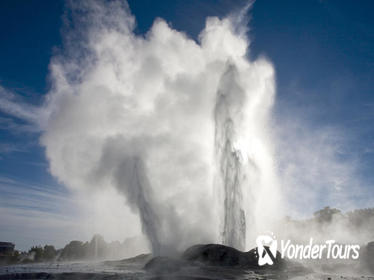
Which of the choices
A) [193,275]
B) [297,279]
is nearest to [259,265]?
[297,279]

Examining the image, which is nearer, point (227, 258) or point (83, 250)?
point (227, 258)

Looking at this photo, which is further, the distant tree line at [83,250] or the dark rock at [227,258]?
the distant tree line at [83,250]

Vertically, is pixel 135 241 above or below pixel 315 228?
below

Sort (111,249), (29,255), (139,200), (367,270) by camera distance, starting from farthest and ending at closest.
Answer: (111,249)
(29,255)
(139,200)
(367,270)

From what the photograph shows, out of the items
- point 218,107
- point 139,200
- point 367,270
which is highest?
point 218,107

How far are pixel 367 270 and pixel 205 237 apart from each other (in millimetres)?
24763

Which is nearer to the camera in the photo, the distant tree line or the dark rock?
the dark rock

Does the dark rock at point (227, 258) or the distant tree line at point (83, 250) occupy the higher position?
the dark rock at point (227, 258)

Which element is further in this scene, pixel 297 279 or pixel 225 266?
pixel 225 266

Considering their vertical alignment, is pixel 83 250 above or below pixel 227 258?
below

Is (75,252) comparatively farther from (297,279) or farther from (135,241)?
(297,279)

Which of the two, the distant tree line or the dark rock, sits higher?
the dark rock

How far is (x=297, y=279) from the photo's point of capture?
1032 inches

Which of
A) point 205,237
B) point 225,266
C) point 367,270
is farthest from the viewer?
point 205,237
